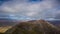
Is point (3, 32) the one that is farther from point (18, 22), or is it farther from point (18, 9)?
point (18, 9)

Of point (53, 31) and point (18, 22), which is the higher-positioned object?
point (18, 22)

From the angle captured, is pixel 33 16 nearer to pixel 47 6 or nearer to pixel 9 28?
pixel 47 6

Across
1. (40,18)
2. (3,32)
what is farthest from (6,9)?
(40,18)

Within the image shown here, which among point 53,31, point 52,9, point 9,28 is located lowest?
point 53,31

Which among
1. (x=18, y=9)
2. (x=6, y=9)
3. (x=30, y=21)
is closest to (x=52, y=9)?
(x=30, y=21)

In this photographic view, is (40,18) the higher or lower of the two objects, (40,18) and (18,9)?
the lower
